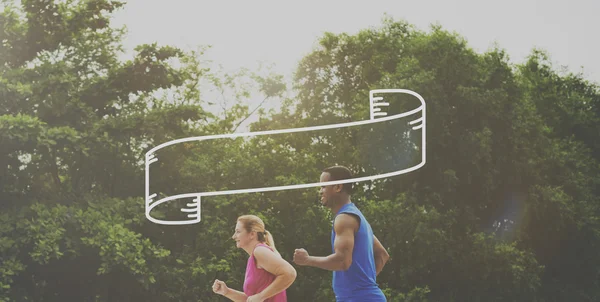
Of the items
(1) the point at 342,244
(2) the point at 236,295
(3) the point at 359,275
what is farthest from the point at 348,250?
(2) the point at 236,295

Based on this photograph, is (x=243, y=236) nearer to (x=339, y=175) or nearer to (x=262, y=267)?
(x=262, y=267)

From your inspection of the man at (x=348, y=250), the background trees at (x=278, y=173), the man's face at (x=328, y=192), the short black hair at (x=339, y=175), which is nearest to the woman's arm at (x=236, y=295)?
the man at (x=348, y=250)

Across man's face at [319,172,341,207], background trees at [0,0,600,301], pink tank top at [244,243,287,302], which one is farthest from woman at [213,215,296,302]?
background trees at [0,0,600,301]

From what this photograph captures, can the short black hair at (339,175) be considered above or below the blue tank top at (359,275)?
above

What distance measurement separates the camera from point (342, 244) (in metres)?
4.22

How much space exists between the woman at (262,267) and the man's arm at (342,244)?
0.23 metres

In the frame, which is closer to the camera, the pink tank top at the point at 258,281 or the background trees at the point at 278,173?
the pink tank top at the point at 258,281

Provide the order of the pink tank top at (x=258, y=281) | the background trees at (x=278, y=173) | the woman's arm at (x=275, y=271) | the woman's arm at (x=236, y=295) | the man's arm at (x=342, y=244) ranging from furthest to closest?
the background trees at (x=278, y=173) → the woman's arm at (x=236, y=295) → the pink tank top at (x=258, y=281) → the woman's arm at (x=275, y=271) → the man's arm at (x=342, y=244)

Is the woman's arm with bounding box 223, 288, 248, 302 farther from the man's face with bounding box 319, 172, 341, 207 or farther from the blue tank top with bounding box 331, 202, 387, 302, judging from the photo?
the man's face with bounding box 319, 172, 341, 207

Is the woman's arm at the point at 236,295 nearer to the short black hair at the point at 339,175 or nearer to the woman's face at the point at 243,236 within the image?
the woman's face at the point at 243,236

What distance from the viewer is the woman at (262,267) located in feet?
14.2

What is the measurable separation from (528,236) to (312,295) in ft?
27.3

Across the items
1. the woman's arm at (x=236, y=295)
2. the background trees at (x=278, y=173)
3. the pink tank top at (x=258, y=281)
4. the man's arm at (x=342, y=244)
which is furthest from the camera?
the background trees at (x=278, y=173)

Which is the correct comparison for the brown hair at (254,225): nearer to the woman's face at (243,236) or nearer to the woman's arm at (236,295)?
the woman's face at (243,236)
